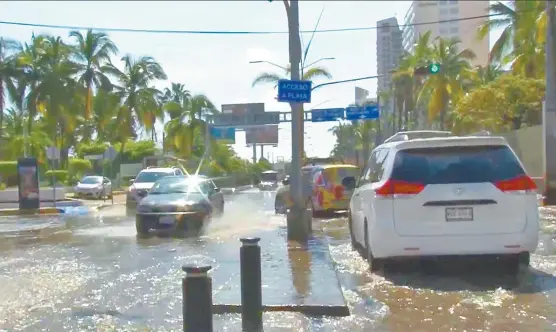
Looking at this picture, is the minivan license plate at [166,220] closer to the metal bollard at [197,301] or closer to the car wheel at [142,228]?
the car wheel at [142,228]

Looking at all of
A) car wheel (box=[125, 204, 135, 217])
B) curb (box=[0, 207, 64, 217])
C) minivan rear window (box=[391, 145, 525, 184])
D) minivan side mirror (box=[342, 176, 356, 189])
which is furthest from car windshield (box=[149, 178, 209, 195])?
curb (box=[0, 207, 64, 217])

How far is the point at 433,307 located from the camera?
23.7ft

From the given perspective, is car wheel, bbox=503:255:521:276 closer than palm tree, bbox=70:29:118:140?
Yes

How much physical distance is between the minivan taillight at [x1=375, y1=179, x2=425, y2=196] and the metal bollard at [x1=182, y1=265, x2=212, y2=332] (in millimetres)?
3647

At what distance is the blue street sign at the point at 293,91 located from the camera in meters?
12.7

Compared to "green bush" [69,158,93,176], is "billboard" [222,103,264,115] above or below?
above

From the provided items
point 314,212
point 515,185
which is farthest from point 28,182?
point 515,185

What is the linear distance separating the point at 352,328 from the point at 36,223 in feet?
53.6

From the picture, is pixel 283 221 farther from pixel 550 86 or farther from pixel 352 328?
pixel 352 328

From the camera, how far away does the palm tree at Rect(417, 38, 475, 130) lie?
44750mm

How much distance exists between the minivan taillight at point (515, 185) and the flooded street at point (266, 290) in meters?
1.10

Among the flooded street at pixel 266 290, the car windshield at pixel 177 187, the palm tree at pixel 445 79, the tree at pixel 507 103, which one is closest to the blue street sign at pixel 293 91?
the flooded street at pixel 266 290

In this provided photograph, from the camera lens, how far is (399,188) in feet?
27.9

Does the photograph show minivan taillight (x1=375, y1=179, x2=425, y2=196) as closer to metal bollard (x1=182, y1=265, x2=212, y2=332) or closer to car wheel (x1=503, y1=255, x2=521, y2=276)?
car wheel (x1=503, y1=255, x2=521, y2=276)
